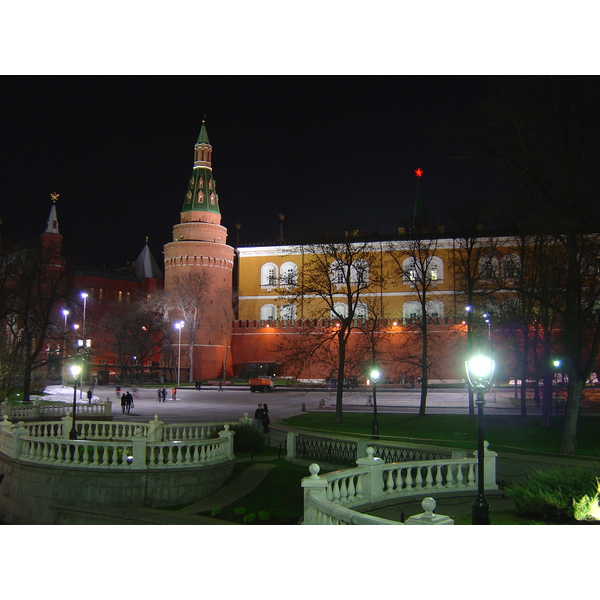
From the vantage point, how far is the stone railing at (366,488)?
7668mm

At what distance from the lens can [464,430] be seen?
22156 millimetres

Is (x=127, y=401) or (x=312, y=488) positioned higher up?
(x=312, y=488)

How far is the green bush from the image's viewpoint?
356 inches

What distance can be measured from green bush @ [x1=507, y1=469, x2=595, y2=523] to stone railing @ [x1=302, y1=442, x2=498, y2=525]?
1.97 meters

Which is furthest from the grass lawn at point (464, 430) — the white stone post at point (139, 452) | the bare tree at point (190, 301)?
the bare tree at point (190, 301)

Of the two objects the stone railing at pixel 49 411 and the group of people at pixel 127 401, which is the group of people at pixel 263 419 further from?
the group of people at pixel 127 401

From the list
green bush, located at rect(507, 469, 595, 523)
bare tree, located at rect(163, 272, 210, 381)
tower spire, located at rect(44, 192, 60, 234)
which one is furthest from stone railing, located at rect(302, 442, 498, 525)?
tower spire, located at rect(44, 192, 60, 234)

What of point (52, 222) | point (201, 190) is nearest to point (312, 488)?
point (201, 190)

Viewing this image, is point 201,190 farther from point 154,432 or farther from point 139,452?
point 139,452

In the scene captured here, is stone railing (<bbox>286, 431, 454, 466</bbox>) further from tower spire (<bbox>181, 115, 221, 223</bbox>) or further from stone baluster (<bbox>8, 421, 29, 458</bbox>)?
tower spire (<bbox>181, 115, 221, 223</bbox>)

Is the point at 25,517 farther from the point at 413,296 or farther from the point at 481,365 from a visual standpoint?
the point at 413,296

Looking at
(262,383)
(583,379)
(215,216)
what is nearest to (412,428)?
(583,379)

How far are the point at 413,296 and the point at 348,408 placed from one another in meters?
29.2

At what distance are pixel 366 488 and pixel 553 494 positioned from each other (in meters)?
2.98
